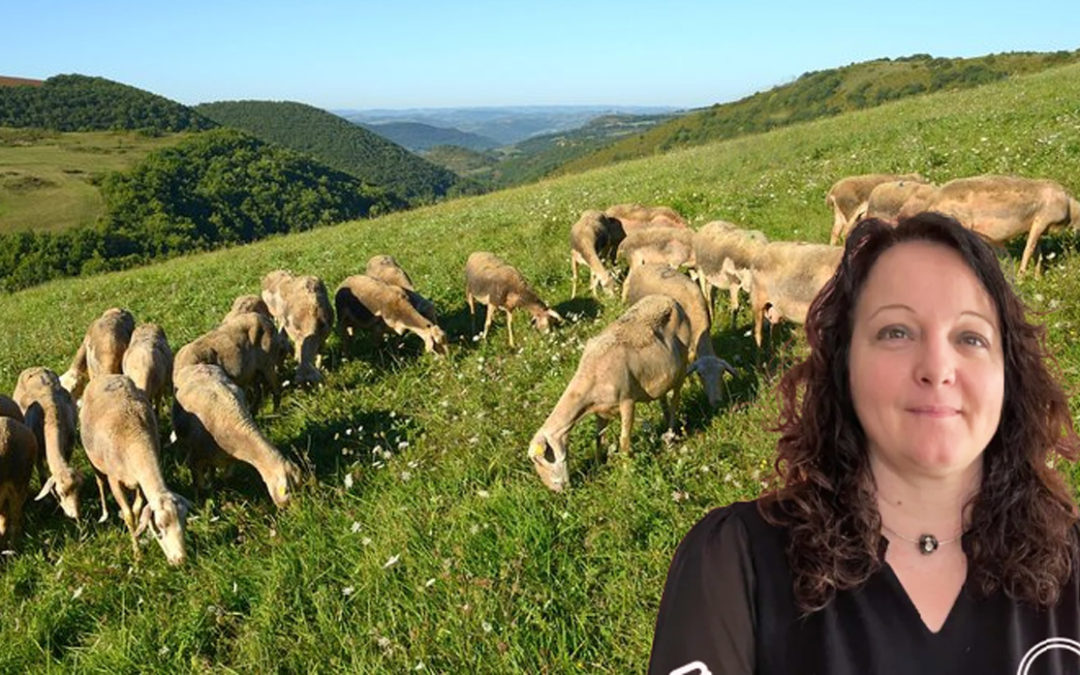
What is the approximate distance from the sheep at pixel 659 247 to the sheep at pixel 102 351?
8.81m

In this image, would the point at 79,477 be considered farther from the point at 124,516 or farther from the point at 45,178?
the point at 45,178

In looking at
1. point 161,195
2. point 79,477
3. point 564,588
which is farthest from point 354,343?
point 161,195

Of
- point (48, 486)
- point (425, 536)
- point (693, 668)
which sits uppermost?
point (693, 668)

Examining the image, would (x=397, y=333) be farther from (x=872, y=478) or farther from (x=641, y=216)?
(x=872, y=478)

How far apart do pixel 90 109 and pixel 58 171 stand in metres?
71.2

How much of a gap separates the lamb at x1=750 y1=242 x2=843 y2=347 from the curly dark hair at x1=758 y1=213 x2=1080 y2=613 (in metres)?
6.85

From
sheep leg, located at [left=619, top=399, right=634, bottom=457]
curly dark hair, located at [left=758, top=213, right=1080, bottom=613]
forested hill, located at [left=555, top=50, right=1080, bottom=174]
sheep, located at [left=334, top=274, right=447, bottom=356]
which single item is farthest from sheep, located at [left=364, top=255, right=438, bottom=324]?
forested hill, located at [left=555, top=50, right=1080, bottom=174]

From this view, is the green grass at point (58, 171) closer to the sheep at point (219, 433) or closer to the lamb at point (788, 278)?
the sheep at point (219, 433)

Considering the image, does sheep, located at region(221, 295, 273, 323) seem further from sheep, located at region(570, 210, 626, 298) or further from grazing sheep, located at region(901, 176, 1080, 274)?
grazing sheep, located at region(901, 176, 1080, 274)

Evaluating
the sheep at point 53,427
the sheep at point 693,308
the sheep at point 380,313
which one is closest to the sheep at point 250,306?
the sheep at point 380,313

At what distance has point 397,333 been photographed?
12461mm

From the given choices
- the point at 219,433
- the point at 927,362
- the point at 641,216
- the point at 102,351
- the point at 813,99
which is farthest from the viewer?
the point at 813,99

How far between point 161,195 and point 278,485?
75328 mm

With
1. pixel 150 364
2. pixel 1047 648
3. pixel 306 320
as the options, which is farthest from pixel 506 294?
pixel 1047 648
